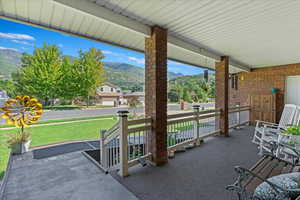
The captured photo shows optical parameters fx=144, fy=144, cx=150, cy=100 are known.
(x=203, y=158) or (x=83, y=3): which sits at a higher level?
(x=83, y=3)

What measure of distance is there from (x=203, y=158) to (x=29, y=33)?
8.46 m

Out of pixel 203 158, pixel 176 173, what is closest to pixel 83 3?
pixel 176 173

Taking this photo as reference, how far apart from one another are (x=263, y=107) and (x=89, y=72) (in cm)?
876

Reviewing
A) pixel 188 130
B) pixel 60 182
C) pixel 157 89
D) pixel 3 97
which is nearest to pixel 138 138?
pixel 188 130

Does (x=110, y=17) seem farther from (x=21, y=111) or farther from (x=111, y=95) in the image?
(x=111, y=95)

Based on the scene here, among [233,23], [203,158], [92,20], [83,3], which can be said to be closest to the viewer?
[83,3]

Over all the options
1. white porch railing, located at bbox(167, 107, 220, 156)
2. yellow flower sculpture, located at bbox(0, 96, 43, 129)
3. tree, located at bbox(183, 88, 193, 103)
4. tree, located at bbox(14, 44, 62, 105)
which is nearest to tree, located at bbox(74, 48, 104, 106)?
tree, located at bbox(14, 44, 62, 105)

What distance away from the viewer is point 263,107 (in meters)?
6.51

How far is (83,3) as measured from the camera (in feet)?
6.88

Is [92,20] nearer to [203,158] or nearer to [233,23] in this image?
[233,23]

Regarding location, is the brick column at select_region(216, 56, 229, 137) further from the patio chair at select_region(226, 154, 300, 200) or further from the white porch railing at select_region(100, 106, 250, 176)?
the patio chair at select_region(226, 154, 300, 200)

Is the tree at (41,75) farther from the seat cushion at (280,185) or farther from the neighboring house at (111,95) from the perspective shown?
the seat cushion at (280,185)

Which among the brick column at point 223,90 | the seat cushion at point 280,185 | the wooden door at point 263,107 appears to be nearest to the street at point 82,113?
the wooden door at point 263,107

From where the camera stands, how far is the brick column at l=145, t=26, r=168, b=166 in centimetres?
291
